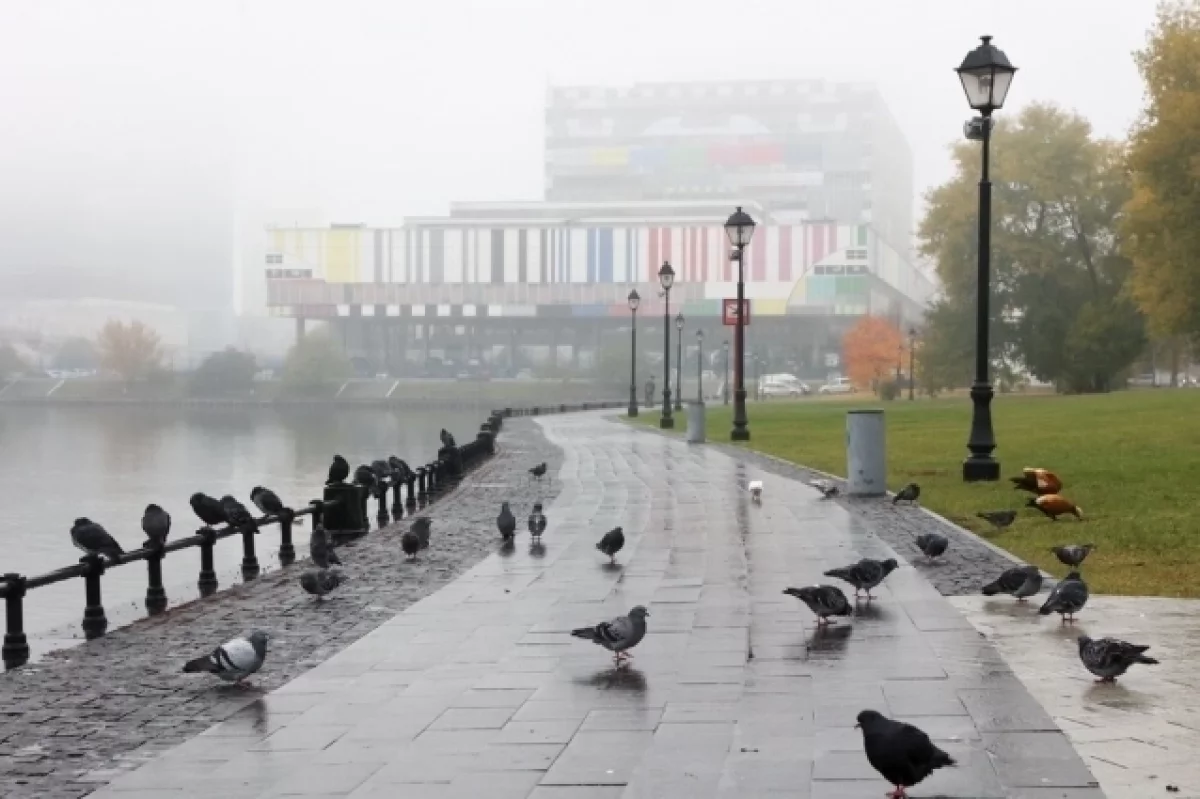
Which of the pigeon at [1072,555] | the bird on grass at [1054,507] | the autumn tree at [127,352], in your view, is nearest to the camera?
the pigeon at [1072,555]

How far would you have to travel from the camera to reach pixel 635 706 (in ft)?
23.5

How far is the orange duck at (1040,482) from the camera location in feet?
55.3

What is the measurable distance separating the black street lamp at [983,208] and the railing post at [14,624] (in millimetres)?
13724

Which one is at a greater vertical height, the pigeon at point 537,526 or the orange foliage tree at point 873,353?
the orange foliage tree at point 873,353

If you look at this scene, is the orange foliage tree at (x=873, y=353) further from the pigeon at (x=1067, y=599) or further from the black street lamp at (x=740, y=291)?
the pigeon at (x=1067, y=599)

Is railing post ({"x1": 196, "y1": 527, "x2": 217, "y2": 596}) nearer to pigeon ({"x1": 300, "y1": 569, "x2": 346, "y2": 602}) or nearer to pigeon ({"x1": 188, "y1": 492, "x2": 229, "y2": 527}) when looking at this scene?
pigeon ({"x1": 300, "y1": 569, "x2": 346, "y2": 602})

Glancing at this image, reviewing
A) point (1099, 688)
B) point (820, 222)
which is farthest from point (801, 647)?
point (820, 222)

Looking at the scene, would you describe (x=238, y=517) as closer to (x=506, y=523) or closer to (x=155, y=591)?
(x=506, y=523)

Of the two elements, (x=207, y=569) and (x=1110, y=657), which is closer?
(x=1110, y=657)

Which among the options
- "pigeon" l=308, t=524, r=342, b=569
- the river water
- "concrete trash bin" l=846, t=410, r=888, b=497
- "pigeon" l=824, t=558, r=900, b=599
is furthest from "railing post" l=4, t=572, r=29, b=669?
"concrete trash bin" l=846, t=410, r=888, b=497

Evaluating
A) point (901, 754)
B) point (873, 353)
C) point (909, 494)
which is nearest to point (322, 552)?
point (909, 494)

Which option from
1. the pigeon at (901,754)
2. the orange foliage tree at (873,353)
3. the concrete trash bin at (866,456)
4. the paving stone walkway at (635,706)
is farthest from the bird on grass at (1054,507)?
the orange foliage tree at (873,353)

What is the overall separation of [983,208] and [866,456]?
4.38m

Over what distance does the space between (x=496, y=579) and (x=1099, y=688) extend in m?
6.06
